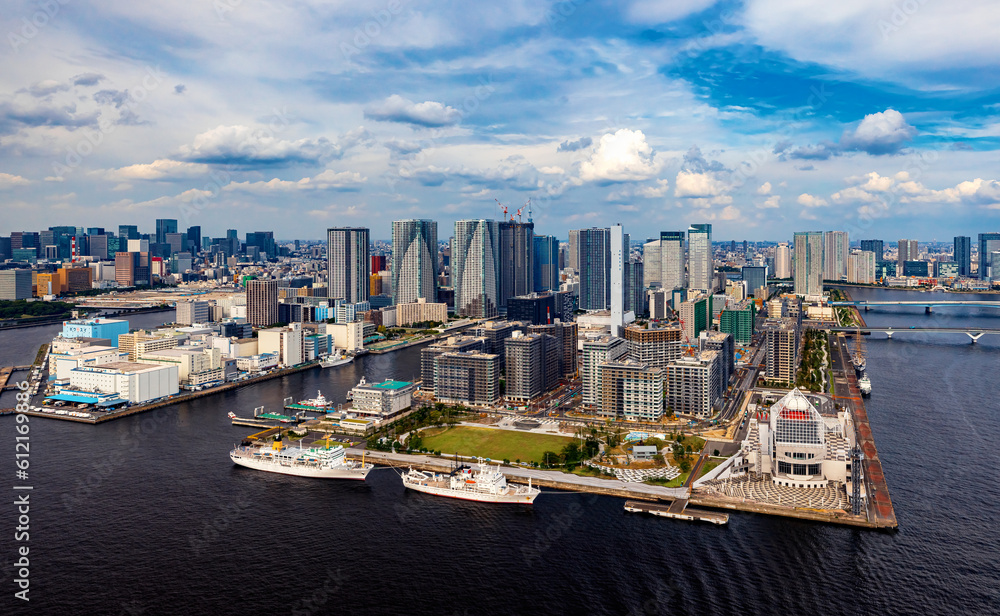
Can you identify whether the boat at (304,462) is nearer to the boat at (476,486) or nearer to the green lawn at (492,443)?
the boat at (476,486)

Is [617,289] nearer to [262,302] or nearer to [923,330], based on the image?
[923,330]

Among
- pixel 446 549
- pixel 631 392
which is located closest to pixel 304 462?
pixel 446 549

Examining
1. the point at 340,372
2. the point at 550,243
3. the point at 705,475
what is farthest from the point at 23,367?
the point at 550,243

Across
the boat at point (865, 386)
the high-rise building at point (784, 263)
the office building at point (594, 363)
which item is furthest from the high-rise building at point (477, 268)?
the high-rise building at point (784, 263)

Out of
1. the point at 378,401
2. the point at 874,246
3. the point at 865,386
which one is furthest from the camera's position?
the point at 874,246

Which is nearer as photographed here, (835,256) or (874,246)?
(835,256)

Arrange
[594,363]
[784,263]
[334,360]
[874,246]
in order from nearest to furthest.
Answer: [594,363] < [334,360] < [784,263] < [874,246]

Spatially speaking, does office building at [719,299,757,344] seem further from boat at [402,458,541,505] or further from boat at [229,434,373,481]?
boat at [229,434,373,481]
